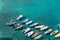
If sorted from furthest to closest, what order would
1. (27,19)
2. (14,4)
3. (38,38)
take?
(14,4) < (27,19) < (38,38)

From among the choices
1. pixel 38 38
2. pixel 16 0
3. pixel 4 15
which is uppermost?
pixel 16 0

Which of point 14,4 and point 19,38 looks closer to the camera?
point 19,38

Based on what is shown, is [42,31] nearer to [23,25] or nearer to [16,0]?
[23,25]

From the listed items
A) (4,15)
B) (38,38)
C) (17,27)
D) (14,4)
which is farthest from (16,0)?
(38,38)

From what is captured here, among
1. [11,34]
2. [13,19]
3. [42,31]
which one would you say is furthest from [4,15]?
[42,31]

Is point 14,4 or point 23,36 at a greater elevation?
point 14,4

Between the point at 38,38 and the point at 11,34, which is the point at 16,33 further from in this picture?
the point at 38,38

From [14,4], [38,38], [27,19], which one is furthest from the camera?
[14,4]
